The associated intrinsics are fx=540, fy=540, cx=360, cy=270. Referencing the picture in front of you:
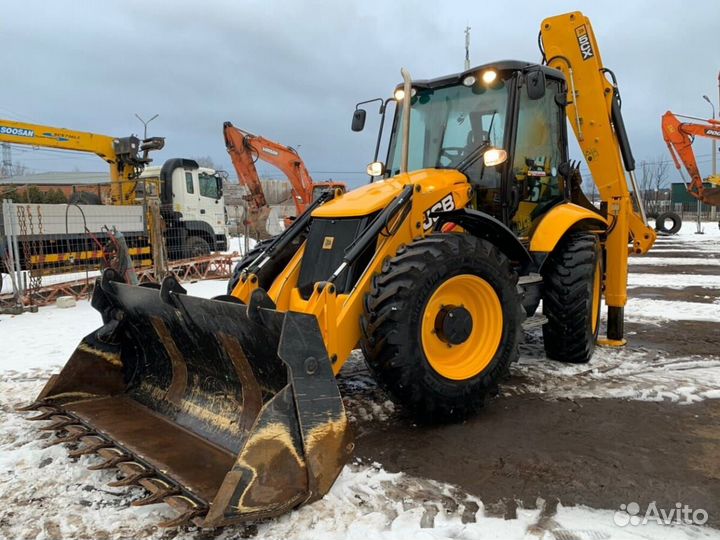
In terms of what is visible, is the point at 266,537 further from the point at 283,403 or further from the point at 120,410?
the point at 120,410

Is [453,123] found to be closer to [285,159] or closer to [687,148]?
[285,159]

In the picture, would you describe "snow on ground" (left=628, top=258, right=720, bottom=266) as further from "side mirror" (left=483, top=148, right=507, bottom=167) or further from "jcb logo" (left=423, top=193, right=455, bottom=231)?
"jcb logo" (left=423, top=193, right=455, bottom=231)

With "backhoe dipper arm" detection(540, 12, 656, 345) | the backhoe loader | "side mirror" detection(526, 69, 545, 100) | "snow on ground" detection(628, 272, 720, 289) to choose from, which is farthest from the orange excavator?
"side mirror" detection(526, 69, 545, 100)

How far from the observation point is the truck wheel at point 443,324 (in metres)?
3.38

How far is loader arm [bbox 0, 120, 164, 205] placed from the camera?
12.9 meters

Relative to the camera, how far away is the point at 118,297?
4.38 meters

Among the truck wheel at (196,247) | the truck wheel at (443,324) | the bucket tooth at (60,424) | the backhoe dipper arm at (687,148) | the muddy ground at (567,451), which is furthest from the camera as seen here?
the backhoe dipper arm at (687,148)

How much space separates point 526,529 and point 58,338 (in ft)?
21.3

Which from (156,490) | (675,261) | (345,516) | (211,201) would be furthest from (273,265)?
(675,261)

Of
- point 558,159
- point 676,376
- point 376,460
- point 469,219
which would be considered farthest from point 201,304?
point 676,376

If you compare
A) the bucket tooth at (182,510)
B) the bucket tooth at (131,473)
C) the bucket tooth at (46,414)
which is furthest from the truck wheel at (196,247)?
the bucket tooth at (182,510)

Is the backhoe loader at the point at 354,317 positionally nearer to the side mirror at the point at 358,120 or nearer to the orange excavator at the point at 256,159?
the side mirror at the point at 358,120

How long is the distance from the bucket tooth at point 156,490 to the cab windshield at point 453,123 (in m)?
3.37

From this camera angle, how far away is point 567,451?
11.3 feet
